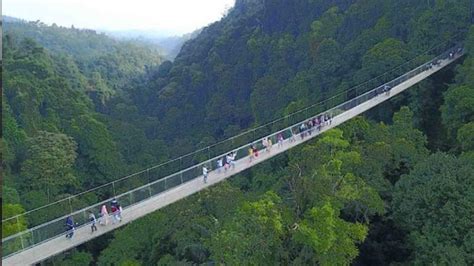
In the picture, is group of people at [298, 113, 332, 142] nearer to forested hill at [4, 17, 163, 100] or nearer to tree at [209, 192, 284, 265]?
tree at [209, 192, 284, 265]

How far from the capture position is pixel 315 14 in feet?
174

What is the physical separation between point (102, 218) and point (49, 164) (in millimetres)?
19429

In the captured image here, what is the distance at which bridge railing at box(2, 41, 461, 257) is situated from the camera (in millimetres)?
13902

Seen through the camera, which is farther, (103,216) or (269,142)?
(269,142)

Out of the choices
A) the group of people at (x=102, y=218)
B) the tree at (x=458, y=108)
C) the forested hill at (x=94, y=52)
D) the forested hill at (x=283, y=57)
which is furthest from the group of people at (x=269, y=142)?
the forested hill at (x=94, y=52)

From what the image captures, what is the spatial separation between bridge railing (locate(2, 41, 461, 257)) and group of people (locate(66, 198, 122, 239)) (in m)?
0.13

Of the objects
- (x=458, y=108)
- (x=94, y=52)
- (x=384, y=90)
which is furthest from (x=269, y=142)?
(x=94, y=52)

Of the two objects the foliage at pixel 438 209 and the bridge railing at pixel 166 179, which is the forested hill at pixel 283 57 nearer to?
the bridge railing at pixel 166 179

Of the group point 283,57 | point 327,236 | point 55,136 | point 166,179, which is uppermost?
point 166,179

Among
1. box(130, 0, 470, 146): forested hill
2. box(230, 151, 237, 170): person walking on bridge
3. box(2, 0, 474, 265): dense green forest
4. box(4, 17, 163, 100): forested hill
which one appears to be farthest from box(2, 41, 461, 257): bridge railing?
box(4, 17, 163, 100): forested hill

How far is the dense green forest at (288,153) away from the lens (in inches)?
619

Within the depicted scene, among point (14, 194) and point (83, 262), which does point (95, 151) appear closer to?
point (14, 194)

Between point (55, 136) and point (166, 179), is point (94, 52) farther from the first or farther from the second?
point (166, 179)

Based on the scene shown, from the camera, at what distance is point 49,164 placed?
33.0 metres
